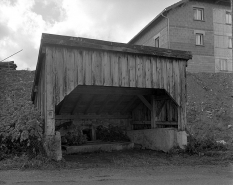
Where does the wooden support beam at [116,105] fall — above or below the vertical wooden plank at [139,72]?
below

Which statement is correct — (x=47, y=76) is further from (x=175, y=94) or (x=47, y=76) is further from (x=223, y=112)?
(x=223, y=112)

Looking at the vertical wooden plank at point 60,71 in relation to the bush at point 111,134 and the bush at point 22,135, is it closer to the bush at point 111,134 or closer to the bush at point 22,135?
the bush at point 22,135

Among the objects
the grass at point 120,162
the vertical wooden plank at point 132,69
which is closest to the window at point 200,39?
the grass at point 120,162

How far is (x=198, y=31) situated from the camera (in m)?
27.8

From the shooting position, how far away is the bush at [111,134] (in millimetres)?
12820

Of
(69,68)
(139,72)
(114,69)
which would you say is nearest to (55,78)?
(69,68)

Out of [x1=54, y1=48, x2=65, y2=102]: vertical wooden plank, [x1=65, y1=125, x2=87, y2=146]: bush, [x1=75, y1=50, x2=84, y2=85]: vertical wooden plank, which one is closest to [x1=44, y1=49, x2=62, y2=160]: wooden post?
[x1=54, y1=48, x2=65, y2=102]: vertical wooden plank

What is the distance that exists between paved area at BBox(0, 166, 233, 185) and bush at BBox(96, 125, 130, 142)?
18.0 feet

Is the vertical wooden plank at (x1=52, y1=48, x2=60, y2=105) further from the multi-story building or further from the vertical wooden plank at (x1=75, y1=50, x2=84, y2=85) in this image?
the multi-story building

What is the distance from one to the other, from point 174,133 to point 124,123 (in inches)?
151

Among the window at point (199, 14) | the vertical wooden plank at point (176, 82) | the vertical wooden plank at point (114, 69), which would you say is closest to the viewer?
the vertical wooden plank at point (114, 69)

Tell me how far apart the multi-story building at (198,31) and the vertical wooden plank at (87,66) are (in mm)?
18912

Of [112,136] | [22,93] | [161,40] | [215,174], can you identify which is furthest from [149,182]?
[161,40]

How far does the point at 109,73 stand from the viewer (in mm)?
8820
